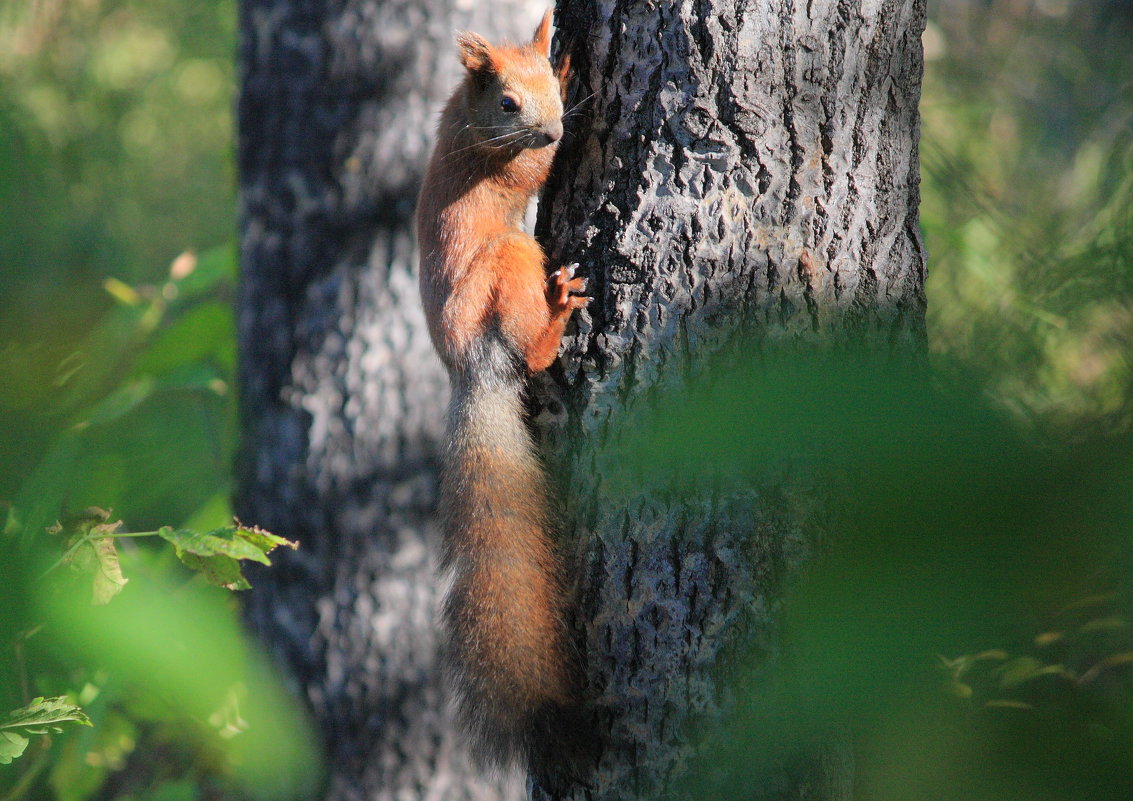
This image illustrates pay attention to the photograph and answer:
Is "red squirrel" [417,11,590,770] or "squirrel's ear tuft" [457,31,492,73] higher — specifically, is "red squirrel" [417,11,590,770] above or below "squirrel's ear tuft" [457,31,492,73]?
below

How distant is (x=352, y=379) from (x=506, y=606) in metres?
1.73

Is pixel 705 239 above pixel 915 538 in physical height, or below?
above

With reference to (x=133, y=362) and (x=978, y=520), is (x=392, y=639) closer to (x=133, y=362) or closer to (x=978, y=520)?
(x=133, y=362)

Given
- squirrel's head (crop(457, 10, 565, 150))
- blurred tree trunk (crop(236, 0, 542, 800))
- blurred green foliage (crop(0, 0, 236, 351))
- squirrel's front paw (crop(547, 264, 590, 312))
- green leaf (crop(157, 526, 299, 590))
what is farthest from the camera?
blurred green foliage (crop(0, 0, 236, 351))

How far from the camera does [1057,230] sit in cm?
56

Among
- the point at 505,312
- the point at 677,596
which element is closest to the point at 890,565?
the point at 677,596

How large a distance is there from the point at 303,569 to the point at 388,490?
15.8 inches

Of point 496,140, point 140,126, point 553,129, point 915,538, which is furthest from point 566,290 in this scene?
point 140,126

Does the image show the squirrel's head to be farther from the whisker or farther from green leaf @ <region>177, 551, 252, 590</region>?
green leaf @ <region>177, 551, 252, 590</region>

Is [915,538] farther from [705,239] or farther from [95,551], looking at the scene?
[95,551]

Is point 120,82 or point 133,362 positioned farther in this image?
point 120,82

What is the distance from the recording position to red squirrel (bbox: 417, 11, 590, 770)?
147cm

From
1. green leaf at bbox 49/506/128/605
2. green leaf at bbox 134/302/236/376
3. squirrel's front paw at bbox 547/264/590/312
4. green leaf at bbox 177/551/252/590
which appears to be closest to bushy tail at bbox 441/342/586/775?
squirrel's front paw at bbox 547/264/590/312

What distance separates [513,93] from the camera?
6.02 feet
